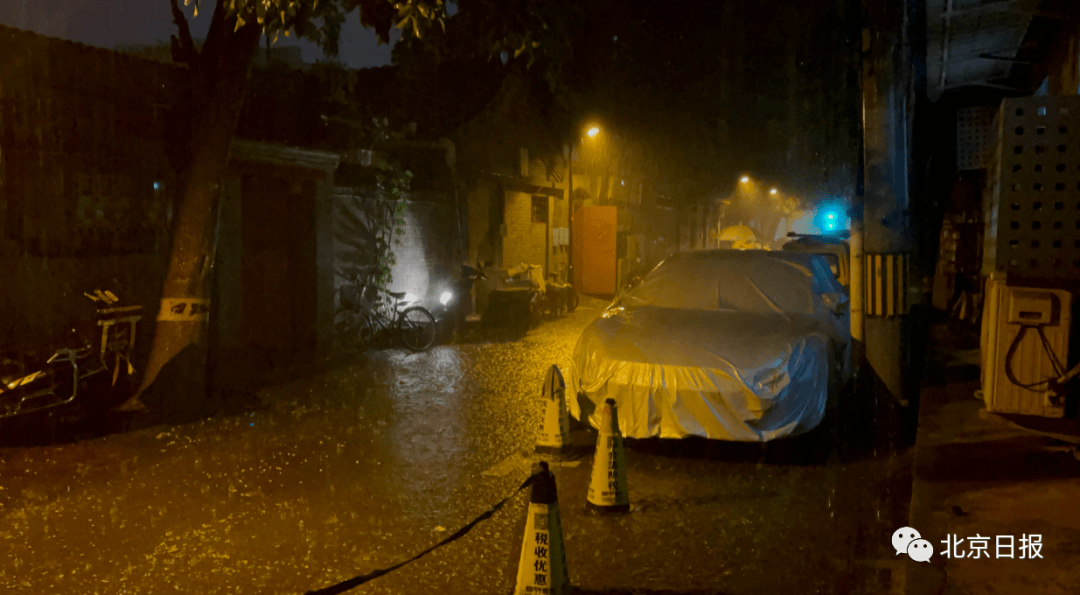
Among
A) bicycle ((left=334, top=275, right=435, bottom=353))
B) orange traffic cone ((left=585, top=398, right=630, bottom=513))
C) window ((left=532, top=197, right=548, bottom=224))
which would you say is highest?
window ((left=532, top=197, right=548, bottom=224))

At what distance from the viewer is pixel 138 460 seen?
6352 mm

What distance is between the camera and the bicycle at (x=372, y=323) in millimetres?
11766

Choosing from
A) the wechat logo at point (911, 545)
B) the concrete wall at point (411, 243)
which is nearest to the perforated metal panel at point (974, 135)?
the concrete wall at point (411, 243)

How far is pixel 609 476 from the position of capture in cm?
507

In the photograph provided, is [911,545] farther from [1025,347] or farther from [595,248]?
[595,248]

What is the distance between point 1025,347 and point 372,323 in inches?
372

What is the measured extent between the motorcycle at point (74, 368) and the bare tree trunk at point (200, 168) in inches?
21.9

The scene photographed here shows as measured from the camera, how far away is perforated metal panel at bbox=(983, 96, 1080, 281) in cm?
457

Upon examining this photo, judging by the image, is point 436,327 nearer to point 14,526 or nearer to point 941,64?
point 14,526

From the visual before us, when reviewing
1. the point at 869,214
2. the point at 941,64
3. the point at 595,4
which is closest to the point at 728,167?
the point at 595,4

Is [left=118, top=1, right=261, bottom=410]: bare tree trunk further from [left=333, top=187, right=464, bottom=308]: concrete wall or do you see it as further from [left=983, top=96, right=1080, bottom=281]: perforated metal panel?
[left=983, top=96, right=1080, bottom=281]: perforated metal panel

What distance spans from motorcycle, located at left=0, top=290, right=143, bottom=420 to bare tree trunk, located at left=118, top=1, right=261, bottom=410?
56 cm

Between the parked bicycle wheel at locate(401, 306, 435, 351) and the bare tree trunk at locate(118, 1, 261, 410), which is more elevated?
the bare tree trunk at locate(118, 1, 261, 410)

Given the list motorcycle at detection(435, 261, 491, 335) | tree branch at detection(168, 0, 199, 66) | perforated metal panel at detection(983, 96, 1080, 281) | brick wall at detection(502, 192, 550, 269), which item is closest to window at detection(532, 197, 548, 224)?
brick wall at detection(502, 192, 550, 269)
